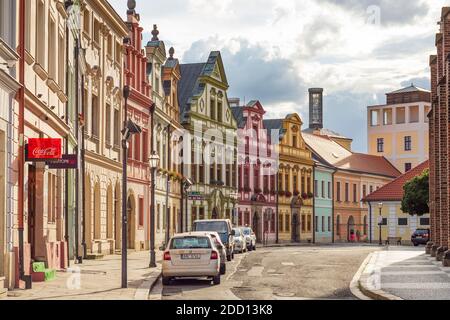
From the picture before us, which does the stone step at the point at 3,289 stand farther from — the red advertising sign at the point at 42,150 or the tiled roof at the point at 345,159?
the tiled roof at the point at 345,159

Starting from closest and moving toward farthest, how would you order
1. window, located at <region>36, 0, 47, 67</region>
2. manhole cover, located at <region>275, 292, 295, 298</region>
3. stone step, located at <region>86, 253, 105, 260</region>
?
1. manhole cover, located at <region>275, 292, 295, 298</region>
2. window, located at <region>36, 0, 47, 67</region>
3. stone step, located at <region>86, 253, 105, 260</region>

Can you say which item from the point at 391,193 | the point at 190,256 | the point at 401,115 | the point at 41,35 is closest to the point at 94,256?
the point at 190,256

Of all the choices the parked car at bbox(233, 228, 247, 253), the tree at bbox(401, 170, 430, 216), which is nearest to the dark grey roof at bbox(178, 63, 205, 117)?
the tree at bbox(401, 170, 430, 216)

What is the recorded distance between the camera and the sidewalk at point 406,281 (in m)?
19.6

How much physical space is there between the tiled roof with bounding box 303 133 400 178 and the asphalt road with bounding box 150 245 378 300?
55.2 meters

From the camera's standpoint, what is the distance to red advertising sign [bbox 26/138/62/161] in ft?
67.3

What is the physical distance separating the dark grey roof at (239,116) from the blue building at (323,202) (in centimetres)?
1477

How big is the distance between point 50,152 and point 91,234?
16789 millimetres

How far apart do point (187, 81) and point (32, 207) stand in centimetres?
4164

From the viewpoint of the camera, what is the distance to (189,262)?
80.2 feet

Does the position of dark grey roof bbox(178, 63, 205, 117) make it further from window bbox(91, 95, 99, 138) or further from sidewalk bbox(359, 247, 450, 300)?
sidewalk bbox(359, 247, 450, 300)

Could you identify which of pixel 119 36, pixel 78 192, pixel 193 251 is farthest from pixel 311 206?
pixel 193 251

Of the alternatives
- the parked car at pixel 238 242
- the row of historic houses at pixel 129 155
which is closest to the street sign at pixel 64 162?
the row of historic houses at pixel 129 155

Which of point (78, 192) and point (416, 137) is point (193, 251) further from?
point (416, 137)
